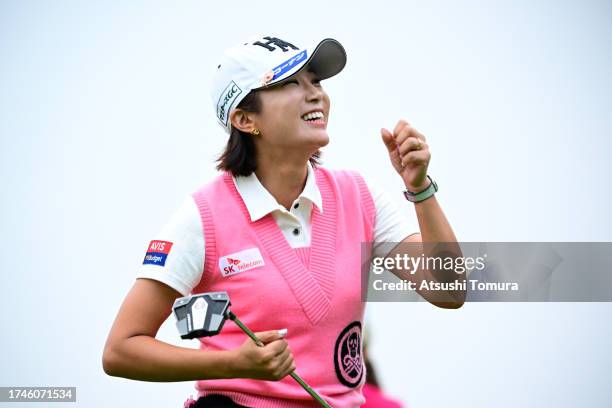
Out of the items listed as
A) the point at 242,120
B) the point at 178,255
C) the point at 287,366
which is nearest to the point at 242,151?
the point at 242,120

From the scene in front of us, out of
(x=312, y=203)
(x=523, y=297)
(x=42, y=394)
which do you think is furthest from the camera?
(x=42, y=394)

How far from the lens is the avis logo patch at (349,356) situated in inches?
97.1

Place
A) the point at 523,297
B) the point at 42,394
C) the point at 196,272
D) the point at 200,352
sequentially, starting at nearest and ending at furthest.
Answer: the point at 200,352
the point at 196,272
the point at 523,297
the point at 42,394

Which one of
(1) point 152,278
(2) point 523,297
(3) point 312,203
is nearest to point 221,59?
(3) point 312,203

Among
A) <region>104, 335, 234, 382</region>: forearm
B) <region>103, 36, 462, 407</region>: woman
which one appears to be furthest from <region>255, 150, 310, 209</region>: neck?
A: <region>104, 335, 234, 382</region>: forearm

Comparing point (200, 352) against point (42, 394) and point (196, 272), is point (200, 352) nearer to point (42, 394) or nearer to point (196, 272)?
point (196, 272)

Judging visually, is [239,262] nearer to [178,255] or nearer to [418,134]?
[178,255]

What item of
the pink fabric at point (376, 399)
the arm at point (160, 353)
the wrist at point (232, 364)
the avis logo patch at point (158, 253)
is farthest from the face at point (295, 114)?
the pink fabric at point (376, 399)

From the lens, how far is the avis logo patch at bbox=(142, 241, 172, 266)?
238 centimetres

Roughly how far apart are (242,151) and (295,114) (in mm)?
225

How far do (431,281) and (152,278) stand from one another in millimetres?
822

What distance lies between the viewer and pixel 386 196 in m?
2.72

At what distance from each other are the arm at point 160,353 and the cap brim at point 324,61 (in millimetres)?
719

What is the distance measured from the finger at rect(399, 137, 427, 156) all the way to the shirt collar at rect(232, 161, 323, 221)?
0.39 meters
